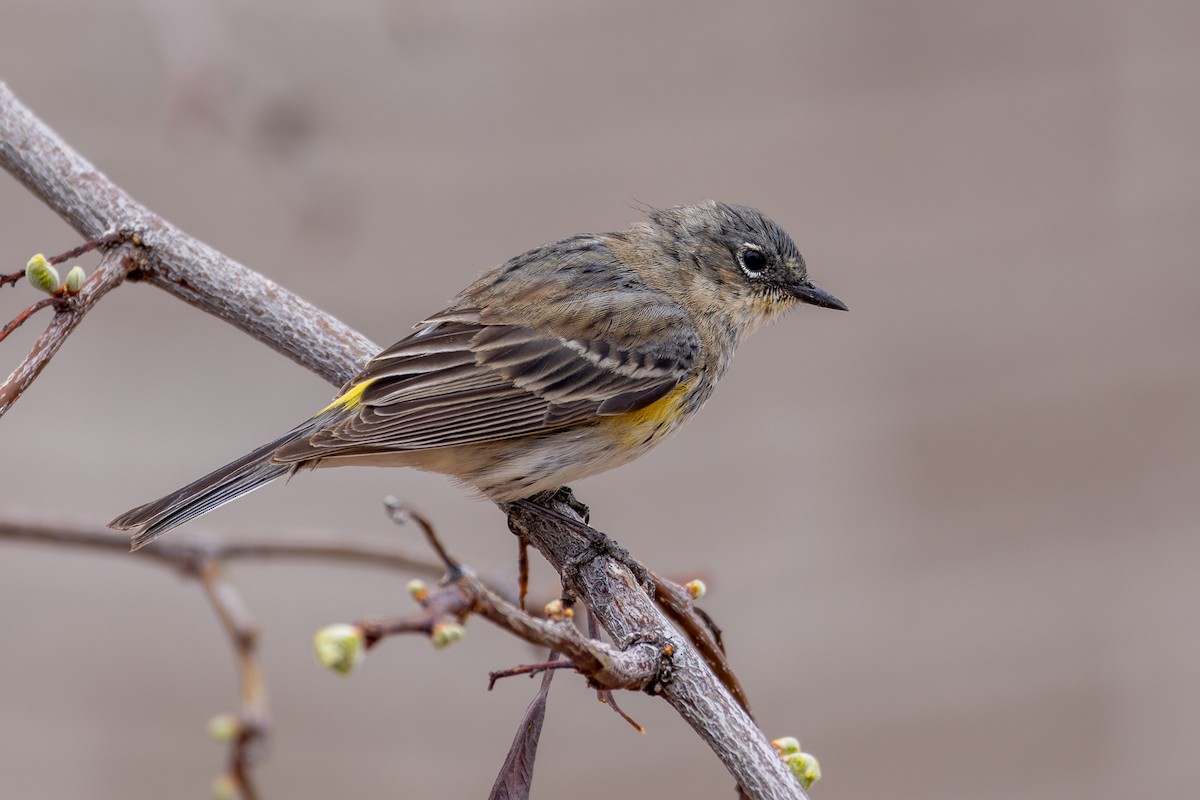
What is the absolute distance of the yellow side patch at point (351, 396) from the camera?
294 centimetres

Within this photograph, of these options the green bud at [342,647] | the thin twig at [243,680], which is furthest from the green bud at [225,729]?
the green bud at [342,647]

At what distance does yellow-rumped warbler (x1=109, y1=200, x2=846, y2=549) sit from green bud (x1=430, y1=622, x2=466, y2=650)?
150cm

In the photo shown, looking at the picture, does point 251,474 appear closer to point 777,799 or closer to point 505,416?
point 505,416

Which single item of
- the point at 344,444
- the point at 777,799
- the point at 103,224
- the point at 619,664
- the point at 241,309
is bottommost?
the point at 777,799

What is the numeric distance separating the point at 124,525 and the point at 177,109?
1.19 m

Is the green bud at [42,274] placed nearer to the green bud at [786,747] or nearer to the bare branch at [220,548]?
the bare branch at [220,548]

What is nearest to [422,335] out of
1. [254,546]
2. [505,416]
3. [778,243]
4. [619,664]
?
[505,416]

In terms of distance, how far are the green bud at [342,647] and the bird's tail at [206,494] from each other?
142 cm

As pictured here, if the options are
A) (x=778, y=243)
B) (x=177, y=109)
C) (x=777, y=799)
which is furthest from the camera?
(x=778, y=243)

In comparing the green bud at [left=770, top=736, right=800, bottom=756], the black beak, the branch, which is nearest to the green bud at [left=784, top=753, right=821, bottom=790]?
the green bud at [left=770, top=736, right=800, bottom=756]

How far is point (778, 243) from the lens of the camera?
12.4 ft

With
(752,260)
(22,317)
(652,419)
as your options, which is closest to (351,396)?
(652,419)

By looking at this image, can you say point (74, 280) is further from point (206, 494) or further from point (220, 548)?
point (220, 548)

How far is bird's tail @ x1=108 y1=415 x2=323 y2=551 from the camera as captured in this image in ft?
8.44
